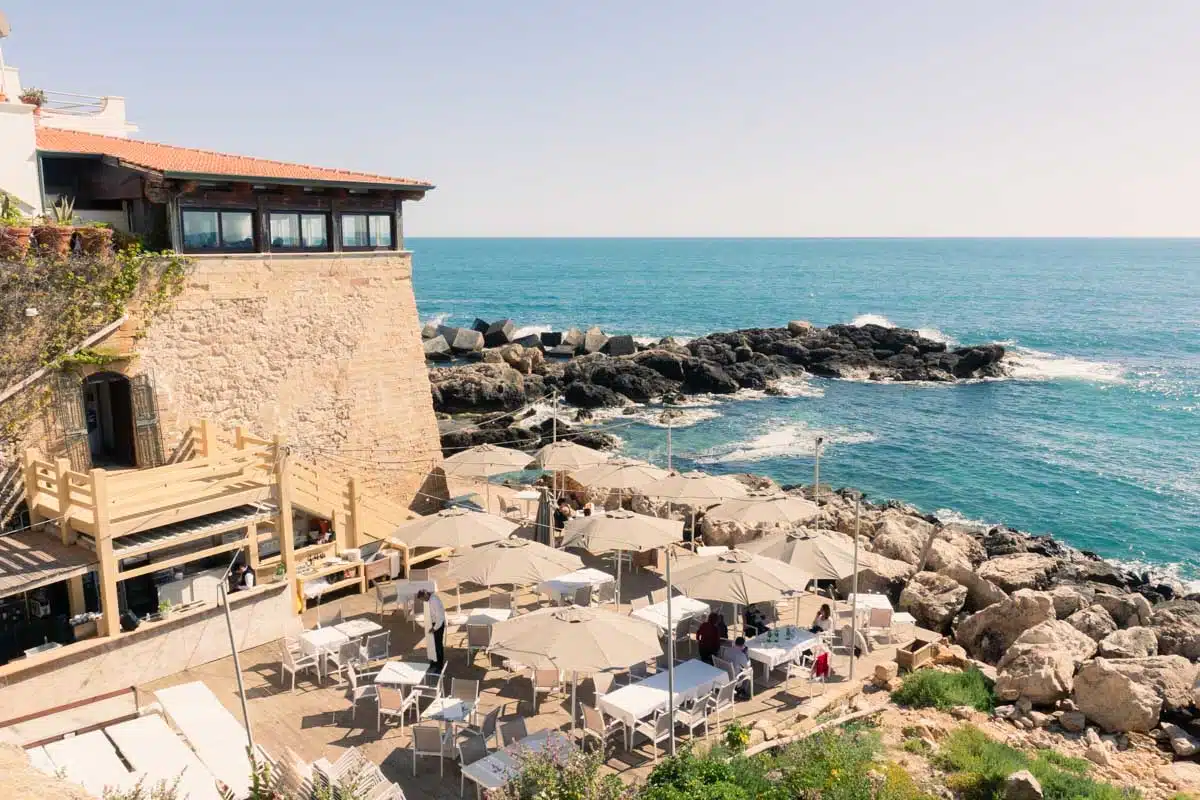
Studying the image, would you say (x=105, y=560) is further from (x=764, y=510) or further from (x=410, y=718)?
(x=764, y=510)

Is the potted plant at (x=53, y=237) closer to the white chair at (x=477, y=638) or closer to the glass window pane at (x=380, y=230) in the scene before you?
the glass window pane at (x=380, y=230)

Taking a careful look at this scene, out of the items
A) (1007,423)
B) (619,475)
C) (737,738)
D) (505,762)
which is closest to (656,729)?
(737,738)

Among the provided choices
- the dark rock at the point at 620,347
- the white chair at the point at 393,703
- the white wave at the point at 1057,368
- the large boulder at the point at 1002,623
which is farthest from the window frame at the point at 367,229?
the white wave at the point at 1057,368

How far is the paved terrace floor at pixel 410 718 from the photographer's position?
35.2ft

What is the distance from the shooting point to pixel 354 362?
19656 millimetres

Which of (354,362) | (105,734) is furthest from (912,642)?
(354,362)

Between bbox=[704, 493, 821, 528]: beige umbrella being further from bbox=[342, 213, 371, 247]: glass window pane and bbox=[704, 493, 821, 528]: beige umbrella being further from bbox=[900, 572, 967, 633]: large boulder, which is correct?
bbox=[342, 213, 371, 247]: glass window pane

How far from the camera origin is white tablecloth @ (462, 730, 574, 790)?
31.4 ft

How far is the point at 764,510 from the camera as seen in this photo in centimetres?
1652

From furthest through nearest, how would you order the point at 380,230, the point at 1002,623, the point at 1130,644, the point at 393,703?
the point at 380,230, the point at 1002,623, the point at 1130,644, the point at 393,703

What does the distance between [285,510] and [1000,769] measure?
1128cm

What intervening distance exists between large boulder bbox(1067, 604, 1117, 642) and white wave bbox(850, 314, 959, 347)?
51.4m

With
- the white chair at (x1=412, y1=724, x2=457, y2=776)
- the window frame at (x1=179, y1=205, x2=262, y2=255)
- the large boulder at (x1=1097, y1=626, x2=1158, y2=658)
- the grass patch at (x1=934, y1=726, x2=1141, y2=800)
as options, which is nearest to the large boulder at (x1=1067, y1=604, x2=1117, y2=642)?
the large boulder at (x1=1097, y1=626, x2=1158, y2=658)

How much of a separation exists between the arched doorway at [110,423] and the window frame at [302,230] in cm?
401
